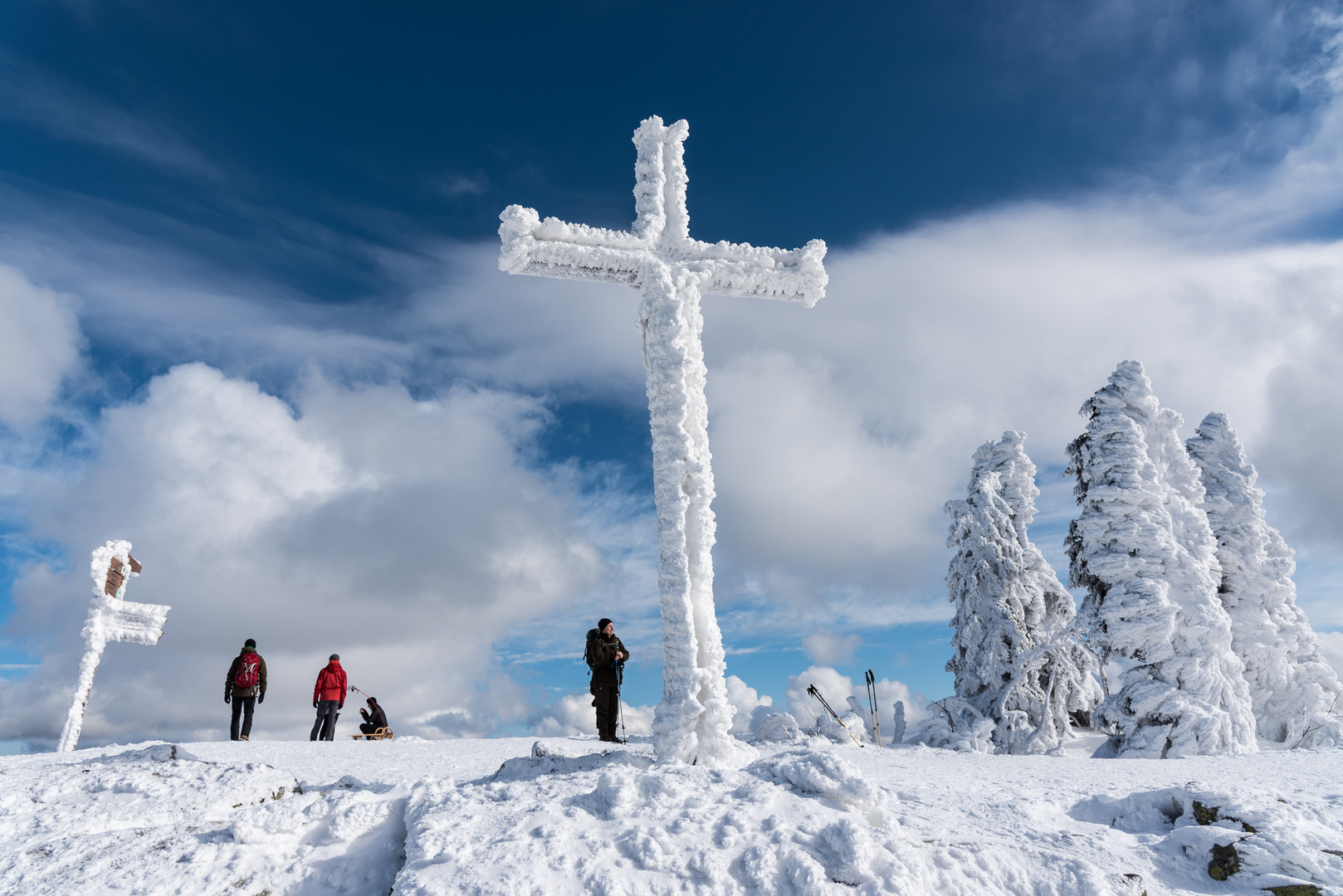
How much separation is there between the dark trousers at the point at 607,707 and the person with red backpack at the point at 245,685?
5.89 meters

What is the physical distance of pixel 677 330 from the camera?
796cm

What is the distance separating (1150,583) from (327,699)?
15.9 m

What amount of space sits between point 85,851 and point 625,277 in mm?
7048

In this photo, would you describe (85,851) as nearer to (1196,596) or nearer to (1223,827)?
(1223,827)

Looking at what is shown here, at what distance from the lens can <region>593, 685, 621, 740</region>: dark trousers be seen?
407 inches

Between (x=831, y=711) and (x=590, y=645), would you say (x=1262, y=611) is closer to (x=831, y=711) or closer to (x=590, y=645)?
(x=831, y=711)

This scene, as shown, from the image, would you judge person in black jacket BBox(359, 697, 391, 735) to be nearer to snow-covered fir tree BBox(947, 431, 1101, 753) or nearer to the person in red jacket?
the person in red jacket

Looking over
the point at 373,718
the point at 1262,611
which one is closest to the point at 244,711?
the point at 373,718

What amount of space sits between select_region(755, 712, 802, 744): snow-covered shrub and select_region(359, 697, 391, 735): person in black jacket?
811cm

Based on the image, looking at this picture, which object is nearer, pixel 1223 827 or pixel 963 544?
pixel 1223 827

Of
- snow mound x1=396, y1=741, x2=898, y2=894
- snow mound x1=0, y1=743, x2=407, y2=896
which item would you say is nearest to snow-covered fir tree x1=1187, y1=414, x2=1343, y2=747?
snow mound x1=396, y1=741, x2=898, y2=894

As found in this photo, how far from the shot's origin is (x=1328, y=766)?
8945 mm

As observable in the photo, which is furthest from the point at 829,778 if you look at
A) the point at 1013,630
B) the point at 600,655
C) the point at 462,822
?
the point at 1013,630

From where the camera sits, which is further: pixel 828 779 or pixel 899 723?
pixel 899 723
